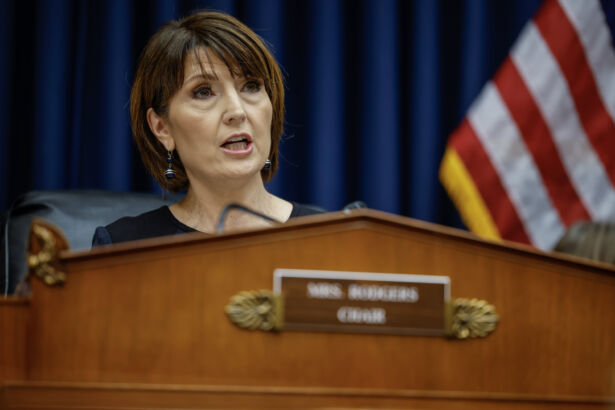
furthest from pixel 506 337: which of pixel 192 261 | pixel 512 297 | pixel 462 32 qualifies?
pixel 462 32

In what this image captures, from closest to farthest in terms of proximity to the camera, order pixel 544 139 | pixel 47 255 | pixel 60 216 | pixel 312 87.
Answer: pixel 47 255 < pixel 60 216 < pixel 544 139 < pixel 312 87

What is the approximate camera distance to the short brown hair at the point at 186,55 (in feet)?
4.63

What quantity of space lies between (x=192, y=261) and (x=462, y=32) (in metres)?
1.77

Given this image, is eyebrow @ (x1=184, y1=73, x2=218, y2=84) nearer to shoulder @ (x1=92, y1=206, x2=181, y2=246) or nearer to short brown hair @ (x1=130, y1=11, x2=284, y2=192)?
short brown hair @ (x1=130, y1=11, x2=284, y2=192)

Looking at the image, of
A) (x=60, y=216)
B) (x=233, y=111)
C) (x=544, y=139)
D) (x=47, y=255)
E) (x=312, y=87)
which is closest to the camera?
(x=47, y=255)

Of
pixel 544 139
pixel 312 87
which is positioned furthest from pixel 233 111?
pixel 544 139

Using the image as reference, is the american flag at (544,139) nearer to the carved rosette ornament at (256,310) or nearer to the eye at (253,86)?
the eye at (253,86)

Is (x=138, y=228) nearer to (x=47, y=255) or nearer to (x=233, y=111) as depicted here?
(x=233, y=111)

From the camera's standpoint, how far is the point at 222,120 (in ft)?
4.55

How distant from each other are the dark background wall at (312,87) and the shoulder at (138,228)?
565 millimetres

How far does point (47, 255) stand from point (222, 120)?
27.2 inches

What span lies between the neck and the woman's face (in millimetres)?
54

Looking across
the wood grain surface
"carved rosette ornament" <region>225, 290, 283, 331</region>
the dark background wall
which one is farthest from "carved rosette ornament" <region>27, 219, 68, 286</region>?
the dark background wall

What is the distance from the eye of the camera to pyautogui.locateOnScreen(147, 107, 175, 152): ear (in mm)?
1545
